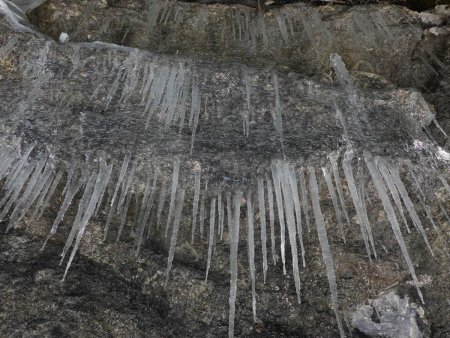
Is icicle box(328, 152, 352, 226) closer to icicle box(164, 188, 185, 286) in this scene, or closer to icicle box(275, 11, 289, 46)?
icicle box(164, 188, 185, 286)

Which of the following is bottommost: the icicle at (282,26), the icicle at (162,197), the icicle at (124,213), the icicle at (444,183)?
the icicle at (124,213)

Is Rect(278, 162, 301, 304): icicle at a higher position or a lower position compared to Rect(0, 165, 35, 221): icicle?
higher

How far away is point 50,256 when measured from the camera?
2922mm

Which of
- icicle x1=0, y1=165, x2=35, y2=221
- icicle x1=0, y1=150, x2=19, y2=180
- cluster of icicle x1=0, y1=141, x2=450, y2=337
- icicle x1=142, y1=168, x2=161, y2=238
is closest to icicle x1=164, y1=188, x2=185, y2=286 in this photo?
cluster of icicle x1=0, y1=141, x2=450, y2=337

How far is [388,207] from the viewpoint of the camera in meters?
2.96

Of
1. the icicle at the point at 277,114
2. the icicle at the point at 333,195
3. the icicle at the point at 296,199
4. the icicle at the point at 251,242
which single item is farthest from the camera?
the icicle at the point at 277,114

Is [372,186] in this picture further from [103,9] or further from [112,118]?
[103,9]

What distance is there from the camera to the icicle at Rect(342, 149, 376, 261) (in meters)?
2.96

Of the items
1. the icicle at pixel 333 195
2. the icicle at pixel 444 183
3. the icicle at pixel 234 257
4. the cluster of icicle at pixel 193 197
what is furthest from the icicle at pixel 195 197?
the icicle at pixel 444 183

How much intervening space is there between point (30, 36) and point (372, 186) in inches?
98.2

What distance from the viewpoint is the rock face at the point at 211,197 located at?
285 cm

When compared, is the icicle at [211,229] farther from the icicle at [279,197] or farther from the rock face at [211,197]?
the icicle at [279,197]

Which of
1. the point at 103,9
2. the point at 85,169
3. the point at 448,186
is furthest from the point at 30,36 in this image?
the point at 448,186

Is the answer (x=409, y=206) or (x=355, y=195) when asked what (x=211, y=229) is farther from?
(x=409, y=206)
